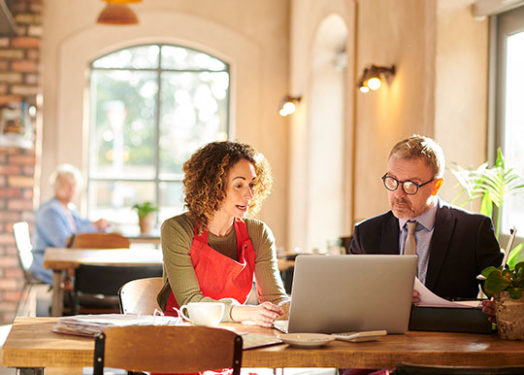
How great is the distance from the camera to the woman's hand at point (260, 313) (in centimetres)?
249

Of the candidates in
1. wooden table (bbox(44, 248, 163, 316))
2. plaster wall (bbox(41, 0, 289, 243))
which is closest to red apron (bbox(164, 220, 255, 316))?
wooden table (bbox(44, 248, 163, 316))

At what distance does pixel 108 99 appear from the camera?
31.1 ft

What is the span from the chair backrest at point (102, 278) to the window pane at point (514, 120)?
A: 7.12 ft

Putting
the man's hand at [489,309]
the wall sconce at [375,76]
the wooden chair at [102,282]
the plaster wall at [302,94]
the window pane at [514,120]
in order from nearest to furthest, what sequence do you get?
the man's hand at [489,309]
the window pane at [514,120]
the wooden chair at [102,282]
the wall sconce at [375,76]
the plaster wall at [302,94]

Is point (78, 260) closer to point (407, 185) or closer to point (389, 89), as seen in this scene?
point (389, 89)

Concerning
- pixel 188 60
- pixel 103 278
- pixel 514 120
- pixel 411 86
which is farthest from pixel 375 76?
pixel 188 60

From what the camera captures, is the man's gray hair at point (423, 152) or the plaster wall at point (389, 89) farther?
the plaster wall at point (389, 89)

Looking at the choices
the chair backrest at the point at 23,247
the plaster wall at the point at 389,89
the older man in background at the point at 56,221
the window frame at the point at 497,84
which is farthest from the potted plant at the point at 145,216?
the window frame at the point at 497,84

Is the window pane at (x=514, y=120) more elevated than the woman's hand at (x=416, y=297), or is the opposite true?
the window pane at (x=514, y=120)

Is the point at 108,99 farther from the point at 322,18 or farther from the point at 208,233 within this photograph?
the point at 208,233

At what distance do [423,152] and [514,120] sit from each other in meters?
1.52

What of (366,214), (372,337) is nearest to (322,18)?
(366,214)

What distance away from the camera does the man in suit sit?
118 inches

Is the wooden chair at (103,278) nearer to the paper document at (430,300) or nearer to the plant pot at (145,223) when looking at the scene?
the paper document at (430,300)
